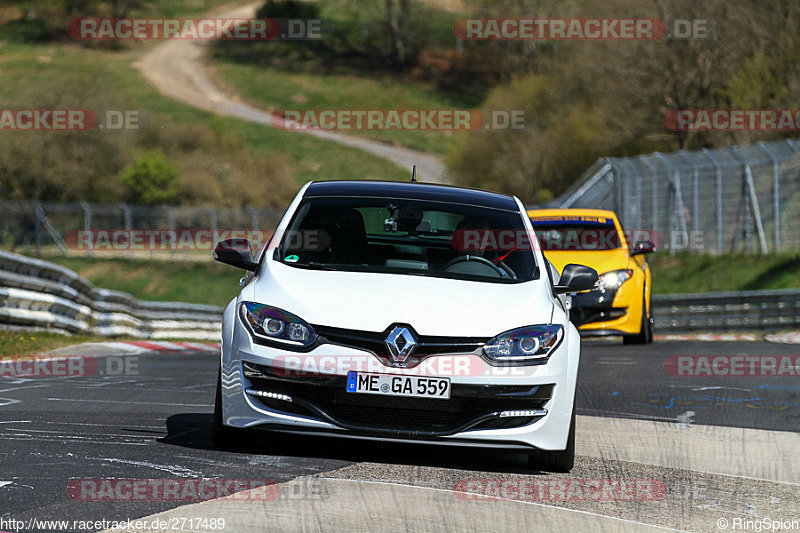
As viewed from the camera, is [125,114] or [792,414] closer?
[792,414]

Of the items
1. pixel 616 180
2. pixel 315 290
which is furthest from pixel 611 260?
pixel 616 180

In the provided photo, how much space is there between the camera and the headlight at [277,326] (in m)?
6.38

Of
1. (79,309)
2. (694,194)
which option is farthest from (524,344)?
(694,194)

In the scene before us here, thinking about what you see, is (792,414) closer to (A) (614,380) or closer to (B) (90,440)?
(A) (614,380)

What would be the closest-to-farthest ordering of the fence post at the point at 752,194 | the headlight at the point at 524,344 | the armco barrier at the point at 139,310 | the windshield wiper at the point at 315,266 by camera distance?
the headlight at the point at 524,344 → the windshield wiper at the point at 315,266 → the armco barrier at the point at 139,310 → the fence post at the point at 752,194

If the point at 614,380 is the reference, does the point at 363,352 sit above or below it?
above

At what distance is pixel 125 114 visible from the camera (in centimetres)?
6134

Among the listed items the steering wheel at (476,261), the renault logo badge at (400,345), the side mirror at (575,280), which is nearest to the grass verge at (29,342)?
the steering wheel at (476,261)

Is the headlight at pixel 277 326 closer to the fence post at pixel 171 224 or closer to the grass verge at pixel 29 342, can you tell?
the grass verge at pixel 29 342

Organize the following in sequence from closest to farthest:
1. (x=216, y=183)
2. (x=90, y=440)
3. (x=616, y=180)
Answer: (x=90, y=440), (x=616, y=180), (x=216, y=183)

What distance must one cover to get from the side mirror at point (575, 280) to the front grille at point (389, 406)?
1220 mm

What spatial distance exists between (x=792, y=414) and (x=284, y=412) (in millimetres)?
4621

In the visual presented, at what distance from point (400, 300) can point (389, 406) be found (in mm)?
552

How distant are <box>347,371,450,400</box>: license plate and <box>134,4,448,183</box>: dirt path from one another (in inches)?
2589
